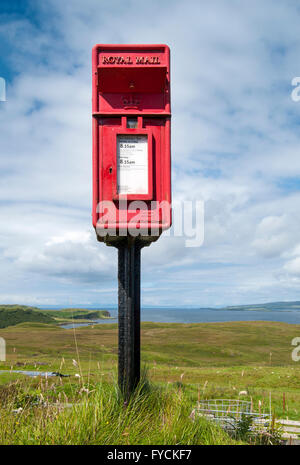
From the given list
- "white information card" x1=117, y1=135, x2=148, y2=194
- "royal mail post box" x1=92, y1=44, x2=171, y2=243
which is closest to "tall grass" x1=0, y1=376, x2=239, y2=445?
"royal mail post box" x1=92, y1=44, x2=171, y2=243

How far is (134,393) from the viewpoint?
13.0ft

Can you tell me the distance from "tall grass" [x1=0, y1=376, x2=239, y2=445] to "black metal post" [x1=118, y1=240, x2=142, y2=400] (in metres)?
Result: 0.18

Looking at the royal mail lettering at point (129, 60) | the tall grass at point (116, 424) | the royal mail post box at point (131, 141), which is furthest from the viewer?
the royal mail lettering at point (129, 60)

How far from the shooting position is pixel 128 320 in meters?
4.10

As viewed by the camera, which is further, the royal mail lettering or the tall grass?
the royal mail lettering

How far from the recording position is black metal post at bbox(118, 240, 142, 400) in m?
4.08

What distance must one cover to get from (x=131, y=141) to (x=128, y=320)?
200 cm

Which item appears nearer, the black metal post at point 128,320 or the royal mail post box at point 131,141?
the royal mail post box at point 131,141

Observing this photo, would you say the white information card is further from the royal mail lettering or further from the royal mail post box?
the royal mail lettering

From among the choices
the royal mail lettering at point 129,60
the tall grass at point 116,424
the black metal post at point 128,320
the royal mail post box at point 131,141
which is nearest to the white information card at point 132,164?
the royal mail post box at point 131,141

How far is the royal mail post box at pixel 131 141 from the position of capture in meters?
3.90

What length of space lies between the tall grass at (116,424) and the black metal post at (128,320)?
0.18 metres

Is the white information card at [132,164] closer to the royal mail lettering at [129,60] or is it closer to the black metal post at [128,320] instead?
the black metal post at [128,320]
